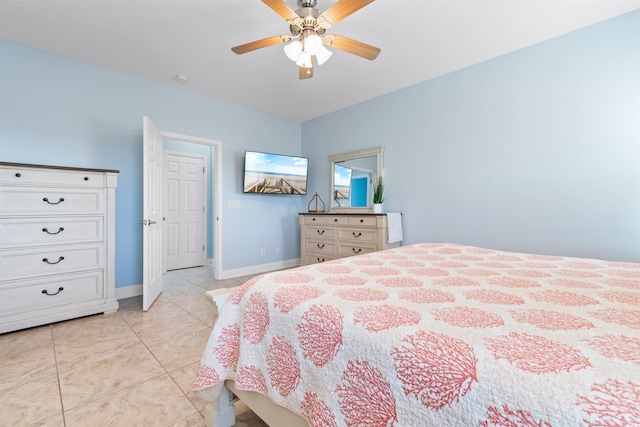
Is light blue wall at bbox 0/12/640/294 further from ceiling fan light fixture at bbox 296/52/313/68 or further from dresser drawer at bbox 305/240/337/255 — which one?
ceiling fan light fixture at bbox 296/52/313/68

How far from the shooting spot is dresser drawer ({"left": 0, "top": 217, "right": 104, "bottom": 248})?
223 cm

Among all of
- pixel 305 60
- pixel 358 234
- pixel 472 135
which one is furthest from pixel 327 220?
pixel 305 60

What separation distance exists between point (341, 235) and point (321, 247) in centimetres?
39

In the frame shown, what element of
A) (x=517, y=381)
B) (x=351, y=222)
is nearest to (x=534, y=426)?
(x=517, y=381)

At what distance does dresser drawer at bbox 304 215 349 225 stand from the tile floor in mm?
1815

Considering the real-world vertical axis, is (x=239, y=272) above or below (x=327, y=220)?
below

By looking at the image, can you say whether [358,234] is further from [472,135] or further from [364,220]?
[472,135]

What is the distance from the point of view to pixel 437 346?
0.62m

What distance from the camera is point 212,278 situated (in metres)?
4.00

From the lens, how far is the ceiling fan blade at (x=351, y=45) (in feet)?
6.47

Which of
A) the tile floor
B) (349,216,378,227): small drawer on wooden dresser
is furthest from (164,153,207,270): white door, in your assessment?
(349,216,378,227): small drawer on wooden dresser

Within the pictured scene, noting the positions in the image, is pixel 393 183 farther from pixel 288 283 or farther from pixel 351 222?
pixel 288 283

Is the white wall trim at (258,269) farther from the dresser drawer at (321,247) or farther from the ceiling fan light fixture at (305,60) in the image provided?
the ceiling fan light fixture at (305,60)

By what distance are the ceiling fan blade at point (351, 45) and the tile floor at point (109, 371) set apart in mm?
2300
